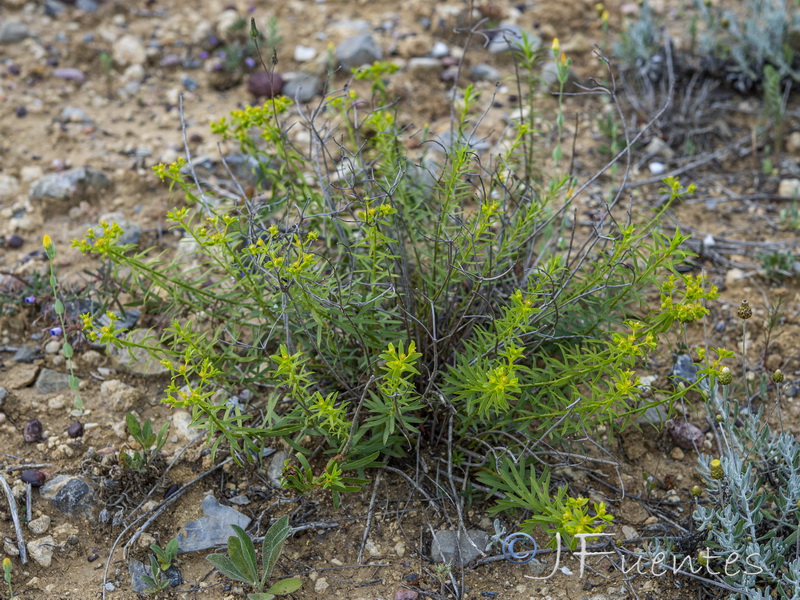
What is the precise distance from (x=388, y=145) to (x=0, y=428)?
6.08ft

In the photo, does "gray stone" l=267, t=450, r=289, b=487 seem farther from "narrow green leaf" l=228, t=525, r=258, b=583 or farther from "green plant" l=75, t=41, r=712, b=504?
"narrow green leaf" l=228, t=525, r=258, b=583

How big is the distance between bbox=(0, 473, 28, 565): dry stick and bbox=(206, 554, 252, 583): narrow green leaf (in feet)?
2.04

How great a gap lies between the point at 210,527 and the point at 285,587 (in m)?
0.38

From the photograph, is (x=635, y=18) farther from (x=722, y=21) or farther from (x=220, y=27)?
(x=220, y=27)

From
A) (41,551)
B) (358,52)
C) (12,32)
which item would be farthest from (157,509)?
(12,32)

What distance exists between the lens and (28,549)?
8.30 ft

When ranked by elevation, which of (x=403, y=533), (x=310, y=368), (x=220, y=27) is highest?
(x=220, y=27)

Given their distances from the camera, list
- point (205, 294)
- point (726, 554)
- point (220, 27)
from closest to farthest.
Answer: point (726, 554) → point (205, 294) → point (220, 27)

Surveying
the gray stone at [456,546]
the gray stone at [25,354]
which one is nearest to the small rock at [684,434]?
the gray stone at [456,546]

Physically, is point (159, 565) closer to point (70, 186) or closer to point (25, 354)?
point (25, 354)

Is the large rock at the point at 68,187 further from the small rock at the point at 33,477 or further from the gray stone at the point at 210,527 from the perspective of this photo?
the gray stone at the point at 210,527

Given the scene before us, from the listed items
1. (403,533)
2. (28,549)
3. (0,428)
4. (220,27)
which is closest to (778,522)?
(403,533)

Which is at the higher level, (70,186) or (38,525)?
(70,186)

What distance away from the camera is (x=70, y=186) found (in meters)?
4.03
